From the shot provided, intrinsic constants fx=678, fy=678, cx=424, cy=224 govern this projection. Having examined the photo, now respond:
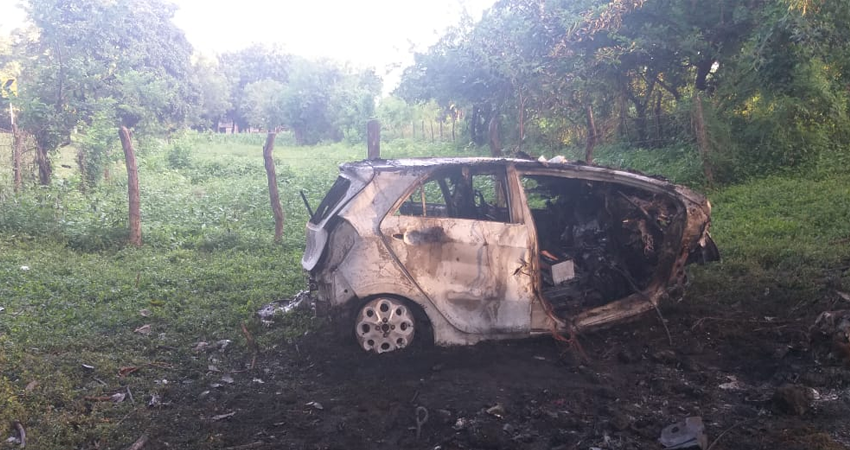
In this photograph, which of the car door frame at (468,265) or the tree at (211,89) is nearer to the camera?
the car door frame at (468,265)

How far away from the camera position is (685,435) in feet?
11.9

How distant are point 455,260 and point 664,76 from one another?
10931 mm

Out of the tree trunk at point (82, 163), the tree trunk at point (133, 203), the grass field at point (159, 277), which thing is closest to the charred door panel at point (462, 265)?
the grass field at point (159, 277)

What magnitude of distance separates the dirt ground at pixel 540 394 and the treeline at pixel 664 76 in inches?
188

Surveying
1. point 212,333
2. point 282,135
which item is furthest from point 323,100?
point 212,333

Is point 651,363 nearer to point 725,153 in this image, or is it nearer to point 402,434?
point 402,434

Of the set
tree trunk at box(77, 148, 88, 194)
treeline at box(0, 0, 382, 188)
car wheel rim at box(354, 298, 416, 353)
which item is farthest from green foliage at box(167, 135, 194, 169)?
car wheel rim at box(354, 298, 416, 353)

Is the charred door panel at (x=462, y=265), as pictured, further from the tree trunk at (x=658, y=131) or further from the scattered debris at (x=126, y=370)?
the tree trunk at (x=658, y=131)

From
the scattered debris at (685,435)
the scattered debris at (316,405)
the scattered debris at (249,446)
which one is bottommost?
the scattered debris at (316,405)

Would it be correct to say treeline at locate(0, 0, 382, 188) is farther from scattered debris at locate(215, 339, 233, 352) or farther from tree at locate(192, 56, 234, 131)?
scattered debris at locate(215, 339, 233, 352)

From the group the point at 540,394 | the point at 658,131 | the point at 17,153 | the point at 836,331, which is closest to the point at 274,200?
the point at 17,153

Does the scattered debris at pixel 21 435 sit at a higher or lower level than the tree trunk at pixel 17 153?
lower

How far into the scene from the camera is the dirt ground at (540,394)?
12.7 ft

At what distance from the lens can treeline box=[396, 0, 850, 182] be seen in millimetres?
10828
